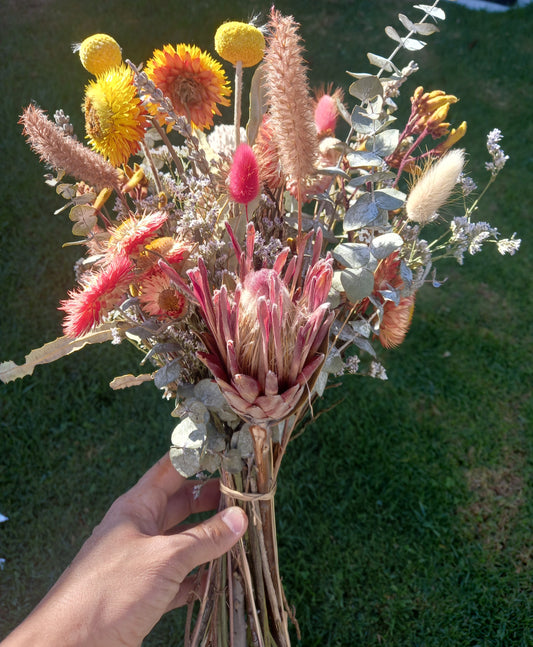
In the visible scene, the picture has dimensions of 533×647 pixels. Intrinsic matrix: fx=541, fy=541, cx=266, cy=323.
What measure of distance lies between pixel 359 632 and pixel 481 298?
1.41m

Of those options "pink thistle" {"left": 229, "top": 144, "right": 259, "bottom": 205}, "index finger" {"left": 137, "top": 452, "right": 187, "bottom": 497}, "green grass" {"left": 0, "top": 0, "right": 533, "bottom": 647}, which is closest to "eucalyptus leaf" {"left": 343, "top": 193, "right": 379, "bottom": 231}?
"pink thistle" {"left": 229, "top": 144, "right": 259, "bottom": 205}

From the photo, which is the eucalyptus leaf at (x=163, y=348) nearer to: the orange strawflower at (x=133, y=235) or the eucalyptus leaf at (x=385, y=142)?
the orange strawflower at (x=133, y=235)

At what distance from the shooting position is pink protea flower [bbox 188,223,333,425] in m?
0.71

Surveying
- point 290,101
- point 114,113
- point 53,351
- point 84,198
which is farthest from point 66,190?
point 290,101

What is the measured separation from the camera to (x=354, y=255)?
2.62 ft

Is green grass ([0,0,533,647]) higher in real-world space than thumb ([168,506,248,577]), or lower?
lower

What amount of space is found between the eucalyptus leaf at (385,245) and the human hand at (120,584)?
588mm

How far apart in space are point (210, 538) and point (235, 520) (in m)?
0.06

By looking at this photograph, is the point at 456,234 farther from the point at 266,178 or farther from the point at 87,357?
the point at 87,357

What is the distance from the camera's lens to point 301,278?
2.93ft

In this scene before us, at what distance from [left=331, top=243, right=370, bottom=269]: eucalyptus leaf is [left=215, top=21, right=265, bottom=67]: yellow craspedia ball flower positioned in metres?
0.32

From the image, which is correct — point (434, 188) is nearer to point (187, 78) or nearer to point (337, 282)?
point (337, 282)

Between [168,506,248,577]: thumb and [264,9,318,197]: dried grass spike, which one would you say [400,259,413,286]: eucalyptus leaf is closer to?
[264,9,318,197]: dried grass spike

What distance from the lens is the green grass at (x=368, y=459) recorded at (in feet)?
5.32
